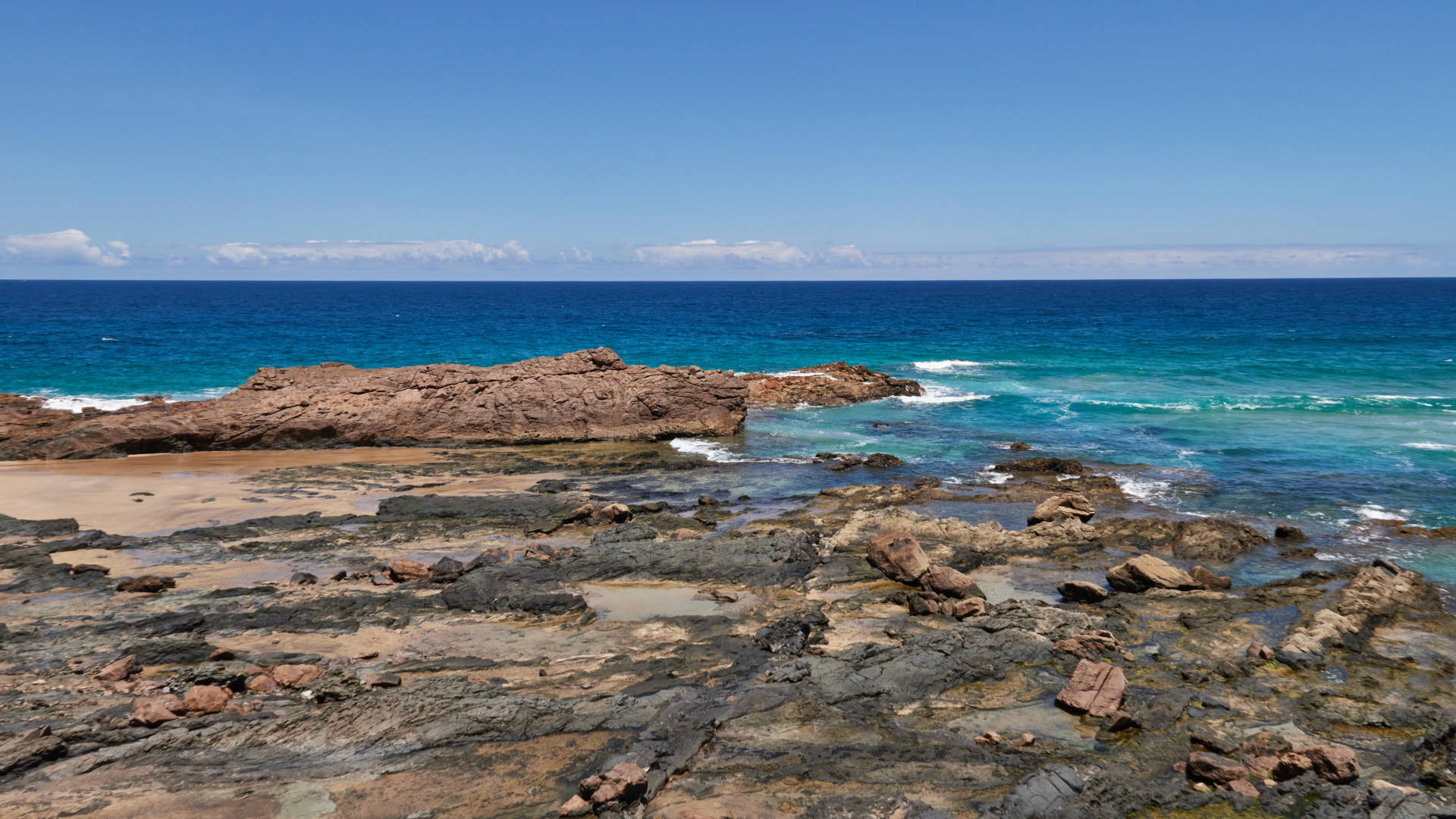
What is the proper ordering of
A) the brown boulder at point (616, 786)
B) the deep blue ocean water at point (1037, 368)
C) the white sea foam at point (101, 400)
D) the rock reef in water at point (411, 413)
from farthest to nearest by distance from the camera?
the white sea foam at point (101, 400) → the rock reef in water at point (411, 413) → the deep blue ocean water at point (1037, 368) → the brown boulder at point (616, 786)

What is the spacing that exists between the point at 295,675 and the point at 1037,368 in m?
43.5

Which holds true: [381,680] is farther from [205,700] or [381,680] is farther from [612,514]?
[612,514]

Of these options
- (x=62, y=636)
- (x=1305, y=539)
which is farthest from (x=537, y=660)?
(x=1305, y=539)

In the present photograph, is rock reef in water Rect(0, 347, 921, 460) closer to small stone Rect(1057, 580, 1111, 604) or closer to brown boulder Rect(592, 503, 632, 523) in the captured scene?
brown boulder Rect(592, 503, 632, 523)

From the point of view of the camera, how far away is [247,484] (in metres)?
19.7

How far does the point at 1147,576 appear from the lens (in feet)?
43.8

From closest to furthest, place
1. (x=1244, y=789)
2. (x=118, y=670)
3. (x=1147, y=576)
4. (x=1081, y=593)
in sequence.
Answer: (x=1244, y=789) < (x=118, y=670) < (x=1081, y=593) < (x=1147, y=576)

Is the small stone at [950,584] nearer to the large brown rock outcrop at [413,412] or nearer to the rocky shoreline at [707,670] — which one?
the rocky shoreline at [707,670]

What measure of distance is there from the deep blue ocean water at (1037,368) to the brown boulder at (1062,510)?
11.8ft

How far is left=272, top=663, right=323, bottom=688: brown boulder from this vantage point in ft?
30.6

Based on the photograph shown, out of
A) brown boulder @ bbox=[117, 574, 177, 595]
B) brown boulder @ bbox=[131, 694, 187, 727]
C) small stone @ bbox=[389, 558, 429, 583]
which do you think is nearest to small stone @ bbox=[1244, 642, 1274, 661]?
small stone @ bbox=[389, 558, 429, 583]

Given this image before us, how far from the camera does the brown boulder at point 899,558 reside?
1346 cm

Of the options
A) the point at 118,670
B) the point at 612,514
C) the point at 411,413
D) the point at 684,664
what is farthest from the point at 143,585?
the point at 411,413

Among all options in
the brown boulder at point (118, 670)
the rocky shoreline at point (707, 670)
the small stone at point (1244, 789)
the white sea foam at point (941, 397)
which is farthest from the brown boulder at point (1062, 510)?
the white sea foam at point (941, 397)
